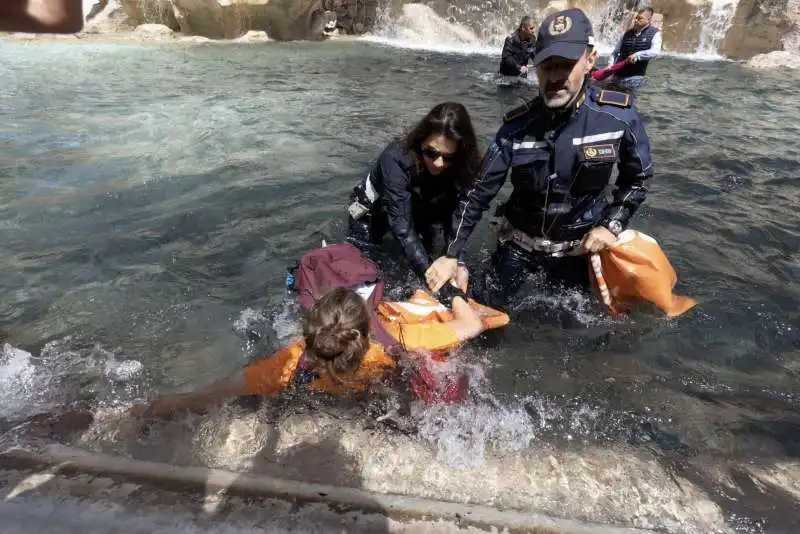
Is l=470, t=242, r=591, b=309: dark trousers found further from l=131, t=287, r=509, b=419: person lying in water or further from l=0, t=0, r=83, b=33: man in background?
l=0, t=0, r=83, b=33: man in background

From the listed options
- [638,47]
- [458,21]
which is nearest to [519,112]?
[638,47]

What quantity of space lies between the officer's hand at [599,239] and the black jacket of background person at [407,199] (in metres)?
0.91

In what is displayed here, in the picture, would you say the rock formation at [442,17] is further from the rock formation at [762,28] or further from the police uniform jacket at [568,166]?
the police uniform jacket at [568,166]

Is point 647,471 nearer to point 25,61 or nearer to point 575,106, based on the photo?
point 575,106

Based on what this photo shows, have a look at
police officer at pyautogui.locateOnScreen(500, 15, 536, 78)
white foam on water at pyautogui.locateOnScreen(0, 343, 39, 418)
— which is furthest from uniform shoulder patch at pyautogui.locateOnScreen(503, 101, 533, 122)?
police officer at pyautogui.locateOnScreen(500, 15, 536, 78)

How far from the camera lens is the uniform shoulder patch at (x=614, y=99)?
3154 mm

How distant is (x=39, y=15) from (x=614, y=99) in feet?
9.65

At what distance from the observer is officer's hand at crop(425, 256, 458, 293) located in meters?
3.40

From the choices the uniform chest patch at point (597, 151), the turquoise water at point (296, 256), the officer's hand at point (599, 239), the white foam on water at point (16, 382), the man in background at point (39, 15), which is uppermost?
the man in background at point (39, 15)

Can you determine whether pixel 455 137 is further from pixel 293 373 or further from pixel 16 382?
pixel 16 382

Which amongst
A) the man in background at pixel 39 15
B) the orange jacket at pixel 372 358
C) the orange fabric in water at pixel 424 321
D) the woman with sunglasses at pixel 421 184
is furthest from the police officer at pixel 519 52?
the man in background at pixel 39 15

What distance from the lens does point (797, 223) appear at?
540 cm

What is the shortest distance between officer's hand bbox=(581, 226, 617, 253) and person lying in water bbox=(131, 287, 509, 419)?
749 mm

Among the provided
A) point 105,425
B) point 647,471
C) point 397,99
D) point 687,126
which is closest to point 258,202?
point 105,425
